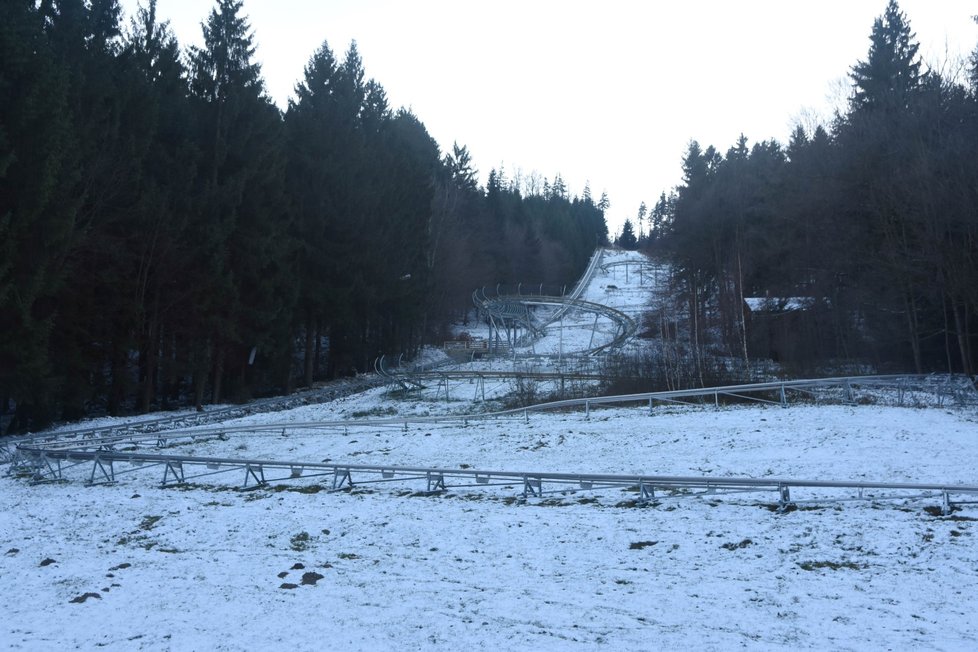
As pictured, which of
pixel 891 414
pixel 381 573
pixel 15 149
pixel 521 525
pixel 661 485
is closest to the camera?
pixel 381 573

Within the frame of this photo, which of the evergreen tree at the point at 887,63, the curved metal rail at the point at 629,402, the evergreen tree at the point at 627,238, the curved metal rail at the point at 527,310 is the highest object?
the evergreen tree at the point at 627,238

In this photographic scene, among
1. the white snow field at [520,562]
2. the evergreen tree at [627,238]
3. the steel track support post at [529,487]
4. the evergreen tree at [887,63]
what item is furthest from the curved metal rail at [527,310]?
the evergreen tree at [627,238]

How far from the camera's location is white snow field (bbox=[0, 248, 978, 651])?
768 cm

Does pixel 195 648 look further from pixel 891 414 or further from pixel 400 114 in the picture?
pixel 400 114

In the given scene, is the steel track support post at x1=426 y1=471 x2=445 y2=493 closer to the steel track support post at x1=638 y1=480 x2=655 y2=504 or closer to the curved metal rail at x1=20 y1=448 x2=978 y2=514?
the curved metal rail at x1=20 y1=448 x2=978 y2=514

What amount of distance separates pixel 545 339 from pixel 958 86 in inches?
1485

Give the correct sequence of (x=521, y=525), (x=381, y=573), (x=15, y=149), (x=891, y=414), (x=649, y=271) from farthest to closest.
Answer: (x=649, y=271) → (x=15, y=149) → (x=891, y=414) → (x=521, y=525) → (x=381, y=573)

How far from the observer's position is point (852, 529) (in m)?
9.89

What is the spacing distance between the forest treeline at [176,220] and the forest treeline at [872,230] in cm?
2058

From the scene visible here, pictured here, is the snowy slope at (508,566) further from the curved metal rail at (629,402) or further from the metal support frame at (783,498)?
the curved metal rail at (629,402)

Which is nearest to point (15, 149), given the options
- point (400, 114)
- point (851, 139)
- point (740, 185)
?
point (851, 139)

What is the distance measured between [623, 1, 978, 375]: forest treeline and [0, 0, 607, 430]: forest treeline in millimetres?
20578

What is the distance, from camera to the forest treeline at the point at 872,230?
91.7 feet

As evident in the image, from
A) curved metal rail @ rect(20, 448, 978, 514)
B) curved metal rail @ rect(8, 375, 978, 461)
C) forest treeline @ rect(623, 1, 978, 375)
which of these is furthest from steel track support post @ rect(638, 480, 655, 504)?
forest treeline @ rect(623, 1, 978, 375)
